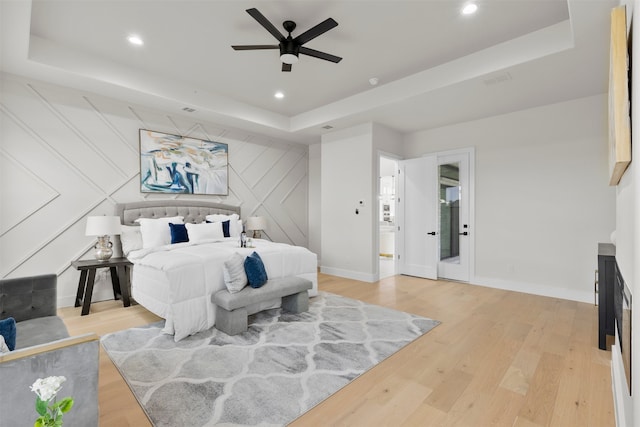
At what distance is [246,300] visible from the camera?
3.02 meters

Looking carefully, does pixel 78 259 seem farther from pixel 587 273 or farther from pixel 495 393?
pixel 587 273

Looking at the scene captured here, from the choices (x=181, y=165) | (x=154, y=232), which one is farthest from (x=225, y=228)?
(x=181, y=165)

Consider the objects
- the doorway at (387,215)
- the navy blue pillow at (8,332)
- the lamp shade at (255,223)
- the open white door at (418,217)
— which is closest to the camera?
the navy blue pillow at (8,332)

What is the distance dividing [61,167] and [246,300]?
303cm

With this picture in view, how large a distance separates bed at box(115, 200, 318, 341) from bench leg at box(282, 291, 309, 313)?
15cm

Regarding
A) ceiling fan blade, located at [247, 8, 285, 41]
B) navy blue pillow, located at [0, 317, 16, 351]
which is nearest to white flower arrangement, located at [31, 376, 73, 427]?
navy blue pillow, located at [0, 317, 16, 351]

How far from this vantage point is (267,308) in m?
3.66

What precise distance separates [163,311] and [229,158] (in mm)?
3168

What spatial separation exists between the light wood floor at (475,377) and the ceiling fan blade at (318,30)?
2805 mm

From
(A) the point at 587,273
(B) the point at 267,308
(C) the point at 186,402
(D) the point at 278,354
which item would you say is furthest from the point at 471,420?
(A) the point at 587,273

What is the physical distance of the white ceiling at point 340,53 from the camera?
278cm

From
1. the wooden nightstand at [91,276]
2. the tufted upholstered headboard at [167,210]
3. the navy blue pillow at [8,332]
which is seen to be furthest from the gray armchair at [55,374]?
the tufted upholstered headboard at [167,210]

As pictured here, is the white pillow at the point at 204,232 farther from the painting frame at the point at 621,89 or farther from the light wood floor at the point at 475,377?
the painting frame at the point at 621,89

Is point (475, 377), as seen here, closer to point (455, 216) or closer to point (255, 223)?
point (455, 216)
